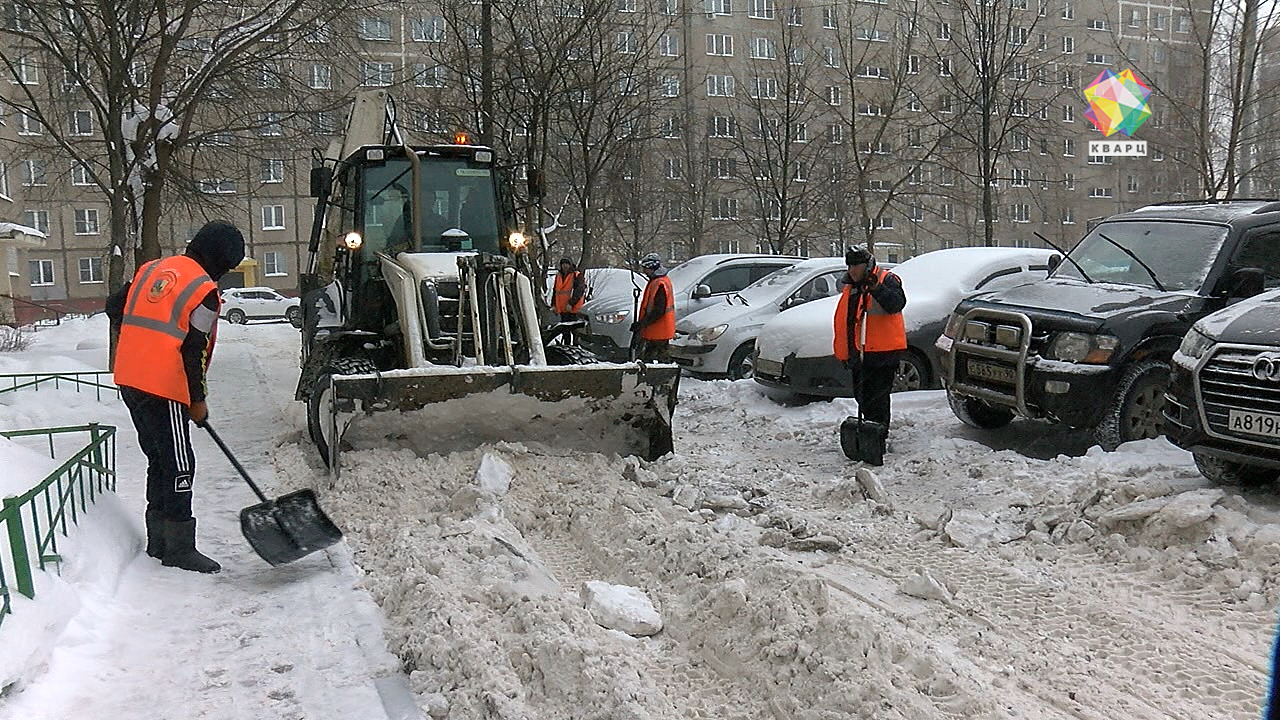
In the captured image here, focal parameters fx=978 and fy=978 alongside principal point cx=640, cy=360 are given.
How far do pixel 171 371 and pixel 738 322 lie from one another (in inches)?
303

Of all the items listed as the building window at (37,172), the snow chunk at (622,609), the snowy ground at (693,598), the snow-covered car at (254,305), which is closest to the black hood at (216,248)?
the snowy ground at (693,598)

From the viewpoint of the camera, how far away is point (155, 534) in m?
5.14

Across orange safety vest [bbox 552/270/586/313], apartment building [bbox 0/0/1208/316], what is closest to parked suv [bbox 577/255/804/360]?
orange safety vest [bbox 552/270/586/313]

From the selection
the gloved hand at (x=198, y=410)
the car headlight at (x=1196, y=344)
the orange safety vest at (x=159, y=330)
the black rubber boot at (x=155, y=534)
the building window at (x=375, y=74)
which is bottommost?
the black rubber boot at (x=155, y=534)

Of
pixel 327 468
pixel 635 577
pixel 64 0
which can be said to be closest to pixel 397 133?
pixel 327 468

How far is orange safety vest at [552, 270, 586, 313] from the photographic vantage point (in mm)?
13797

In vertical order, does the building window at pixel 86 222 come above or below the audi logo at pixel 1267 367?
above

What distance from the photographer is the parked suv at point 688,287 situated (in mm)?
14234

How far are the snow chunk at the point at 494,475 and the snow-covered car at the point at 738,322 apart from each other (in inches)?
221

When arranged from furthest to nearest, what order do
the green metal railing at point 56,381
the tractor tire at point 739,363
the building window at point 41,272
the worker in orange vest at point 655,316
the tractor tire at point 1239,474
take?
1. the building window at point 41,272
2. the tractor tire at point 739,363
3. the worker in orange vest at point 655,316
4. the green metal railing at point 56,381
5. the tractor tire at point 1239,474

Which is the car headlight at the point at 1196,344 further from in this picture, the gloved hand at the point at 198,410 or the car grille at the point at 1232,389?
the gloved hand at the point at 198,410

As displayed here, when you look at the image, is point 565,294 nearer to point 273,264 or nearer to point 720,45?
point 720,45

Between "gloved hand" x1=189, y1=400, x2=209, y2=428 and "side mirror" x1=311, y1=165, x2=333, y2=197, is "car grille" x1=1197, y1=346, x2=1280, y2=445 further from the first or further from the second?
"side mirror" x1=311, y1=165, x2=333, y2=197

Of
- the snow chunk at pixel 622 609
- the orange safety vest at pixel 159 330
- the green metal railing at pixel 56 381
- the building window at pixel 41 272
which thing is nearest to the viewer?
the snow chunk at pixel 622 609
